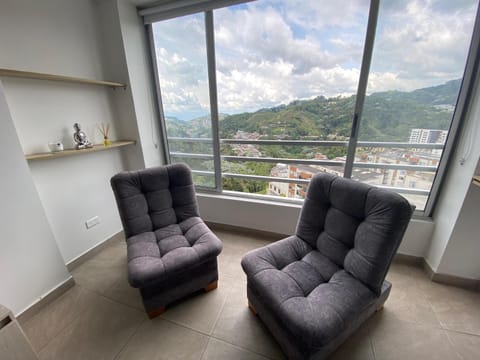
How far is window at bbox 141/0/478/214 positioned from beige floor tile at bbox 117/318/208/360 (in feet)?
4.92

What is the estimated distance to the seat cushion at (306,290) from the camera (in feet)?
3.09

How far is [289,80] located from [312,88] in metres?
0.24

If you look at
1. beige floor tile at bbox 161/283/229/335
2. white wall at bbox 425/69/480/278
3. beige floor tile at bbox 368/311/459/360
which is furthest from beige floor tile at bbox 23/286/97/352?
white wall at bbox 425/69/480/278

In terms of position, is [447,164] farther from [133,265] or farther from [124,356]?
[124,356]

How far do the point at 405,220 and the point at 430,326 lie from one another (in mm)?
881

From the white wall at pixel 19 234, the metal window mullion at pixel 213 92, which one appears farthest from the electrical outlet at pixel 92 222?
the metal window mullion at pixel 213 92

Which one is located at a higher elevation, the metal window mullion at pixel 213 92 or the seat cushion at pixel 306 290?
the metal window mullion at pixel 213 92

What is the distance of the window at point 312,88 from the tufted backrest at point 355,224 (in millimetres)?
739

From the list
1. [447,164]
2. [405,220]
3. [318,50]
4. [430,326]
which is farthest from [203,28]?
[430,326]

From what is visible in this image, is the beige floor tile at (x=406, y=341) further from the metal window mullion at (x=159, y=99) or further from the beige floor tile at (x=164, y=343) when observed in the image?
the metal window mullion at (x=159, y=99)

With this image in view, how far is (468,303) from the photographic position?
1469 mm

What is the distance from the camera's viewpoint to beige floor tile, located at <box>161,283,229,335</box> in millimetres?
1363

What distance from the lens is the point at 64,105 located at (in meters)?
1.76

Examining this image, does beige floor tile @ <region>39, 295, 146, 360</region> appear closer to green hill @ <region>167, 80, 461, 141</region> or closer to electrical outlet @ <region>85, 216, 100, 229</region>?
electrical outlet @ <region>85, 216, 100, 229</region>
